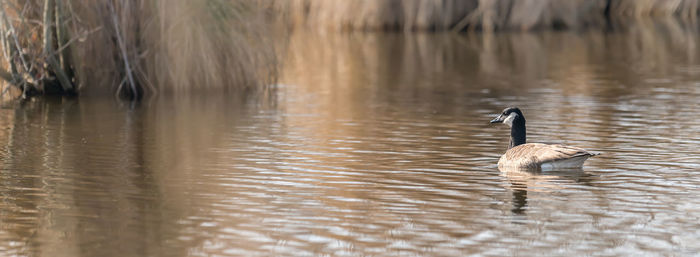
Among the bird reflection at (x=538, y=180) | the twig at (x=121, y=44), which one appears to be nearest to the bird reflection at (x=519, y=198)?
the bird reflection at (x=538, y=180)

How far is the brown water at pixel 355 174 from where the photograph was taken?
8.27 metres

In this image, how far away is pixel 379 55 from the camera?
2728 centimetres

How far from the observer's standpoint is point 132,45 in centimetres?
1700

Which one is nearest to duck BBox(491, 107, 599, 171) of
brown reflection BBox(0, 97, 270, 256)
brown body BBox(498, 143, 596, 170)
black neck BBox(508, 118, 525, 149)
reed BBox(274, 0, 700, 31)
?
brown body BBox(498, 143, 596, 170)

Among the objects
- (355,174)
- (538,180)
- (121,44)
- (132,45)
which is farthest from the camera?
(132,45)

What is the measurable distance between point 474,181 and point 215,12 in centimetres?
745

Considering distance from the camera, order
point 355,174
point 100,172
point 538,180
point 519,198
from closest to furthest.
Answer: point 519,198, point 538,180, point 355,174, point 100,172

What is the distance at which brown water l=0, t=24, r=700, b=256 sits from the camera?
27.1 ft

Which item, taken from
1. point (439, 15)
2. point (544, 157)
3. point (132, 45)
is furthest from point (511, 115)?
point (439, 15)

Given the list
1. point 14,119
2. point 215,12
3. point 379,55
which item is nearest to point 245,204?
point 14,119

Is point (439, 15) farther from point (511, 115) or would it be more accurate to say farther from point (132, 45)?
point (511, 115)

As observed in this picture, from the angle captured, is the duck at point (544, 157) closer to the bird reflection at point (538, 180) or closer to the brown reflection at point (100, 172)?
the bird reflection at point (538, 180)

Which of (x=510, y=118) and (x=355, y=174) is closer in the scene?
(x=355, y=174)

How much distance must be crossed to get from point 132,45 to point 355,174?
6941 millimetres
